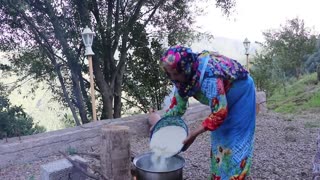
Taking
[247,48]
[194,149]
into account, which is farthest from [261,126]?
[247,48]

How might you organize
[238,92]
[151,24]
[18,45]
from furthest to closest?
[151,24], [18,45], [238,92]

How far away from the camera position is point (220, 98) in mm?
1698

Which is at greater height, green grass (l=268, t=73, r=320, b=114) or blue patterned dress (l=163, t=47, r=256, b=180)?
blue patterned dress (l=163, t=47, r=256, b=180)

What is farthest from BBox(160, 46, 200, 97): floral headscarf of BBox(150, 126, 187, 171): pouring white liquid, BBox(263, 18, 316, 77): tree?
BBox(263, 18, 316, 77): tree

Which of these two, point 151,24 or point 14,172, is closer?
point 14,172

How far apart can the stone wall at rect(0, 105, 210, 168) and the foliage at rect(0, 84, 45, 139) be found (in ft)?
6.39

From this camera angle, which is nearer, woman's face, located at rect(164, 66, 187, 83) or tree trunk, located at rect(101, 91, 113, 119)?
woman's face, located at rect(164, 66, 187, 83)

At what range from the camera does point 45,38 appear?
6.91 m

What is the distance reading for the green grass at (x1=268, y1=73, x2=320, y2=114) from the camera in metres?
8.70

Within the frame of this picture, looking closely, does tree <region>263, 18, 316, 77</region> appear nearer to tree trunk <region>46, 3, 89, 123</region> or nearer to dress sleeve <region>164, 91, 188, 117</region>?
tree trunk <region>46, 3, 89, 123</region>

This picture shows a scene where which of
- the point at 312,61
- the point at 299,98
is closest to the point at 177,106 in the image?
the point at 299,98

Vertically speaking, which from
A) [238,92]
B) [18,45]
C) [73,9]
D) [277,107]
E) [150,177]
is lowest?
[277,107]

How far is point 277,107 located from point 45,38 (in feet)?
21.3

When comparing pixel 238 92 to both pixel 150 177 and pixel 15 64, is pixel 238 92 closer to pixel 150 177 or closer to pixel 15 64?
pixel 150 177
